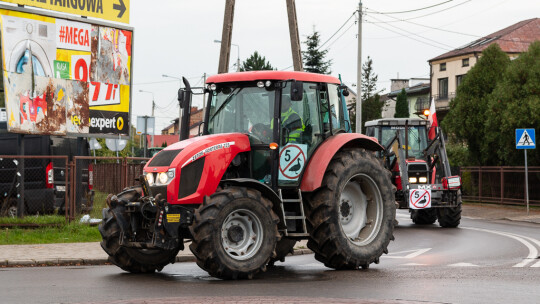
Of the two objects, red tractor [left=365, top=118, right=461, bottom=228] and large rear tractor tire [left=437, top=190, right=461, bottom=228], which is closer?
red tractor [left=365, top=118, right=461, bottom=228]

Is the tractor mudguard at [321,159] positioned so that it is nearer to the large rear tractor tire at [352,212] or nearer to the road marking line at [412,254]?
the large rear tractor tire at [352,212]

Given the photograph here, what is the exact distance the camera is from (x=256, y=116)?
12.5m

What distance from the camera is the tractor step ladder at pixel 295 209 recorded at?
12312mm

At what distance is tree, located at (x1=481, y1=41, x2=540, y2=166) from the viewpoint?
33500 mm

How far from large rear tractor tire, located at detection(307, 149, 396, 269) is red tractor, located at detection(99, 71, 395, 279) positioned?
2 cm

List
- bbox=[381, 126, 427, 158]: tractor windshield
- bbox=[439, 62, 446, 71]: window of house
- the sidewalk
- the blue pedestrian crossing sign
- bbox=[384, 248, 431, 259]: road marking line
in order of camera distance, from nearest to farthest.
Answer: the sidewalk, bbox=[384, 248, 431, 259]: road marking line, bbox=[381, 126, 427, 158]: tractor windshield, the blue pedestrian crossing sign, bbox=[439, 62, 446, 71]: window of house

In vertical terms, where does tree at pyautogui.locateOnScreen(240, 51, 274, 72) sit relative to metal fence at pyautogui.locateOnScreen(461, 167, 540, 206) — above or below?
above

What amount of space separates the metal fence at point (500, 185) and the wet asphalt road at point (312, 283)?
18672 millimetres

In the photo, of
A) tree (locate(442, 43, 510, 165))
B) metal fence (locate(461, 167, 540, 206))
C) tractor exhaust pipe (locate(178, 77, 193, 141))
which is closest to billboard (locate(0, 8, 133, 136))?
tractor exhaust pipe (locate(178, 77, 193, 141))

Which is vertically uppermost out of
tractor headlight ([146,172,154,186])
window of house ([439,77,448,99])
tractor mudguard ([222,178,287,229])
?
window of house ([439,77,448,99])

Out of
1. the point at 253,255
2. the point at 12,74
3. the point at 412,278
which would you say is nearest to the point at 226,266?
the point at 253,255

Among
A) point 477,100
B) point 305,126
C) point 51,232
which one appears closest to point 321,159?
point 305,126

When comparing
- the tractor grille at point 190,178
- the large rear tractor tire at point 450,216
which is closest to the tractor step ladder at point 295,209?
the tractor grille at point 190,178

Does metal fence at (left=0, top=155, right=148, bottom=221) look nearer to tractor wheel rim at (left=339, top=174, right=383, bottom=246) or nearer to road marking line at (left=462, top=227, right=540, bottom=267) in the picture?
tractor wheel rim at (left=339, top=174, right=383, bottom=246)
